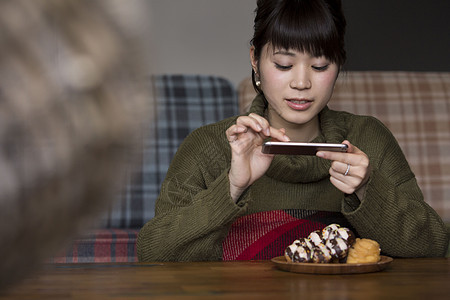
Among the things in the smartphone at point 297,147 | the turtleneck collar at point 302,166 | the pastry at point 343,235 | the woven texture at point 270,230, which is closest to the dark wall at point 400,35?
the turtleneck collar at point 302,166

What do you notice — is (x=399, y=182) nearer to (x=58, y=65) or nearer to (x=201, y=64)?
(x=58, y=65)

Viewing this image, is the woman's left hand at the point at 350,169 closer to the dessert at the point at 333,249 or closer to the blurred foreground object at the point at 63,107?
the dessert at the point at 333,249

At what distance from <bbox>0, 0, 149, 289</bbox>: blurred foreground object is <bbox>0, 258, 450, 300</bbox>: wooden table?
0.43 m

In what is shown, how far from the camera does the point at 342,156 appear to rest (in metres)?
1.32

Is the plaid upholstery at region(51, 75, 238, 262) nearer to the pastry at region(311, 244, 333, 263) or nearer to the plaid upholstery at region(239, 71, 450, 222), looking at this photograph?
the plaid upholstery at region(239, 71, 450, 222)

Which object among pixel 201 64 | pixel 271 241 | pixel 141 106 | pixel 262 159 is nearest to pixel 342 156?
pixel 262 159

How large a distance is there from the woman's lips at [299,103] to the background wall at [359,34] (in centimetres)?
182

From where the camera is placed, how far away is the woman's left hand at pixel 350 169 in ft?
4.33

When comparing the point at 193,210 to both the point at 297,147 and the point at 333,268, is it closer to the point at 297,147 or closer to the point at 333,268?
the point at 297,147

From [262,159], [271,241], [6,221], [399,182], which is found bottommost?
[271,241]

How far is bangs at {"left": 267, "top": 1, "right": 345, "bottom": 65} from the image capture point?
1650 mm

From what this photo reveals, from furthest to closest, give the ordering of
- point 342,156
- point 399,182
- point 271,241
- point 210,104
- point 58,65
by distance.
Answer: point 210,104 < point 399,182 < point 271,241 < point 342,156 < point 58,65

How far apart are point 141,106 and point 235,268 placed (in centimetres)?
80

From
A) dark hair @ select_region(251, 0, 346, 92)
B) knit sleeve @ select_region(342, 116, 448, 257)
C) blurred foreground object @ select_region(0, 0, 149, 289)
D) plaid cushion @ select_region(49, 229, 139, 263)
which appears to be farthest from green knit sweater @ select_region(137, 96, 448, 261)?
blurred foreground object @ select_region(0, 0, 149, 289)
